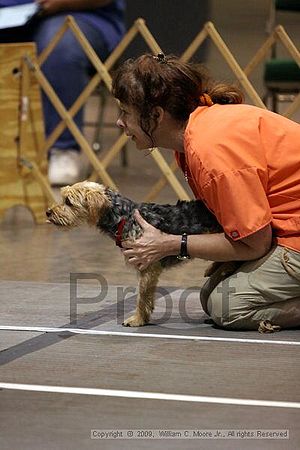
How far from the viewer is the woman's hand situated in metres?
2.89

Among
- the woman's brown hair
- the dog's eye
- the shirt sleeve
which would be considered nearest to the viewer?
the shirt sleeve

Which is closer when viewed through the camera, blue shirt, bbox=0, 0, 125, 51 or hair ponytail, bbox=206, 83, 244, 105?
hair ponytail, bbox=206, 83, 244, 105

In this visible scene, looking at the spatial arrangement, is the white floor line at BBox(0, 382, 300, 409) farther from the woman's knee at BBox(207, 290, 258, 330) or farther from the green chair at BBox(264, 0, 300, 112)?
the green chair at BBox(264, 0, 300, 112)

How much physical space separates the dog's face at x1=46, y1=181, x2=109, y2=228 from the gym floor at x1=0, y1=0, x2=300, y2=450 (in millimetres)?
291

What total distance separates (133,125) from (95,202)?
9.1 inches

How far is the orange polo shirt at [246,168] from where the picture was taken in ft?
9.07

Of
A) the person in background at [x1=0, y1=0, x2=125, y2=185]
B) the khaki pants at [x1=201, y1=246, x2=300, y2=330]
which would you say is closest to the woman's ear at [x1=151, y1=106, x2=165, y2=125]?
the khaki pants at [x1=201, y1=246, x2=300, y2=330]

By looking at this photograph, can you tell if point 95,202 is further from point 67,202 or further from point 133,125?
point 133,125

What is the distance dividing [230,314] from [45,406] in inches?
32.3

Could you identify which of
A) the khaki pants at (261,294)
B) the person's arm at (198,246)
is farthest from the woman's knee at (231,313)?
the person's arm at (198,246)

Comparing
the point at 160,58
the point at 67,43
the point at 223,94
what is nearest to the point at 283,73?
the point at 67,43

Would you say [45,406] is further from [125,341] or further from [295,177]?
[295,177]

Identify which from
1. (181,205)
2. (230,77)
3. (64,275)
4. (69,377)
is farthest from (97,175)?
(230,77)

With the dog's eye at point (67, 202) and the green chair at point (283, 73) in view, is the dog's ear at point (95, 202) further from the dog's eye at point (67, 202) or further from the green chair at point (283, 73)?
the green chair at point (283, 73)
